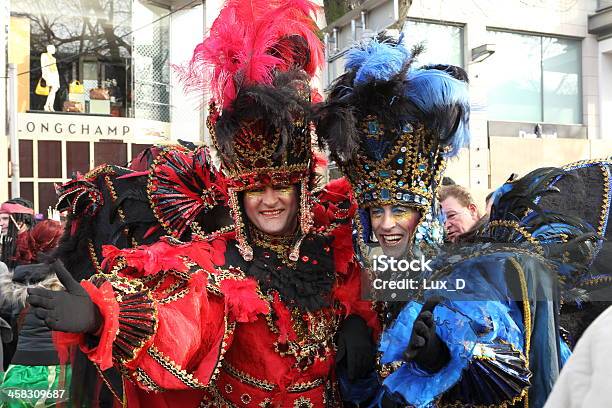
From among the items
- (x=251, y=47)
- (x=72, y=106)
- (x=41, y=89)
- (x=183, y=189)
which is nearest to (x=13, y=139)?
(x=72, y=106)

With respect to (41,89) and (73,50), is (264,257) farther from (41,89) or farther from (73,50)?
(73,50)

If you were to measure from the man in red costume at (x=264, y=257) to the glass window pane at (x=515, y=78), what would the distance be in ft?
23.4

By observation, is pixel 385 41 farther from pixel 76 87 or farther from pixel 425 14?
pixel 76 87

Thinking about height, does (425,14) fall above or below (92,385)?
above

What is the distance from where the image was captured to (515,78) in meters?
9.73

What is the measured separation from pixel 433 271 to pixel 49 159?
41.1 feet

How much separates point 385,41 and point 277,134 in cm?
54

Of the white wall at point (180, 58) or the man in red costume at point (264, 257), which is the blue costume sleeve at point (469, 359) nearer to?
the man in red costume at point (264, 257)

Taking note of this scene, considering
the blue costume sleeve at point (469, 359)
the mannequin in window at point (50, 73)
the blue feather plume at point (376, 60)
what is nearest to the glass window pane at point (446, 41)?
the blue feather plume at point (376, 60)

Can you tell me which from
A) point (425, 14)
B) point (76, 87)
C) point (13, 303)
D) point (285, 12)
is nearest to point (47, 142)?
point (76, 87)

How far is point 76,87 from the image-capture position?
584 inches

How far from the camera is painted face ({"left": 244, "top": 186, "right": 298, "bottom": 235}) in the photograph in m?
2.59

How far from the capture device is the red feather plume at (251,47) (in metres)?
2.56

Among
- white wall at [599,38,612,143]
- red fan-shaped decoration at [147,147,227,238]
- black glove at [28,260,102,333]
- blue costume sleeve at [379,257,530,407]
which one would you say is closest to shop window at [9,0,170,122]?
white wall at [599,38,612,143]
